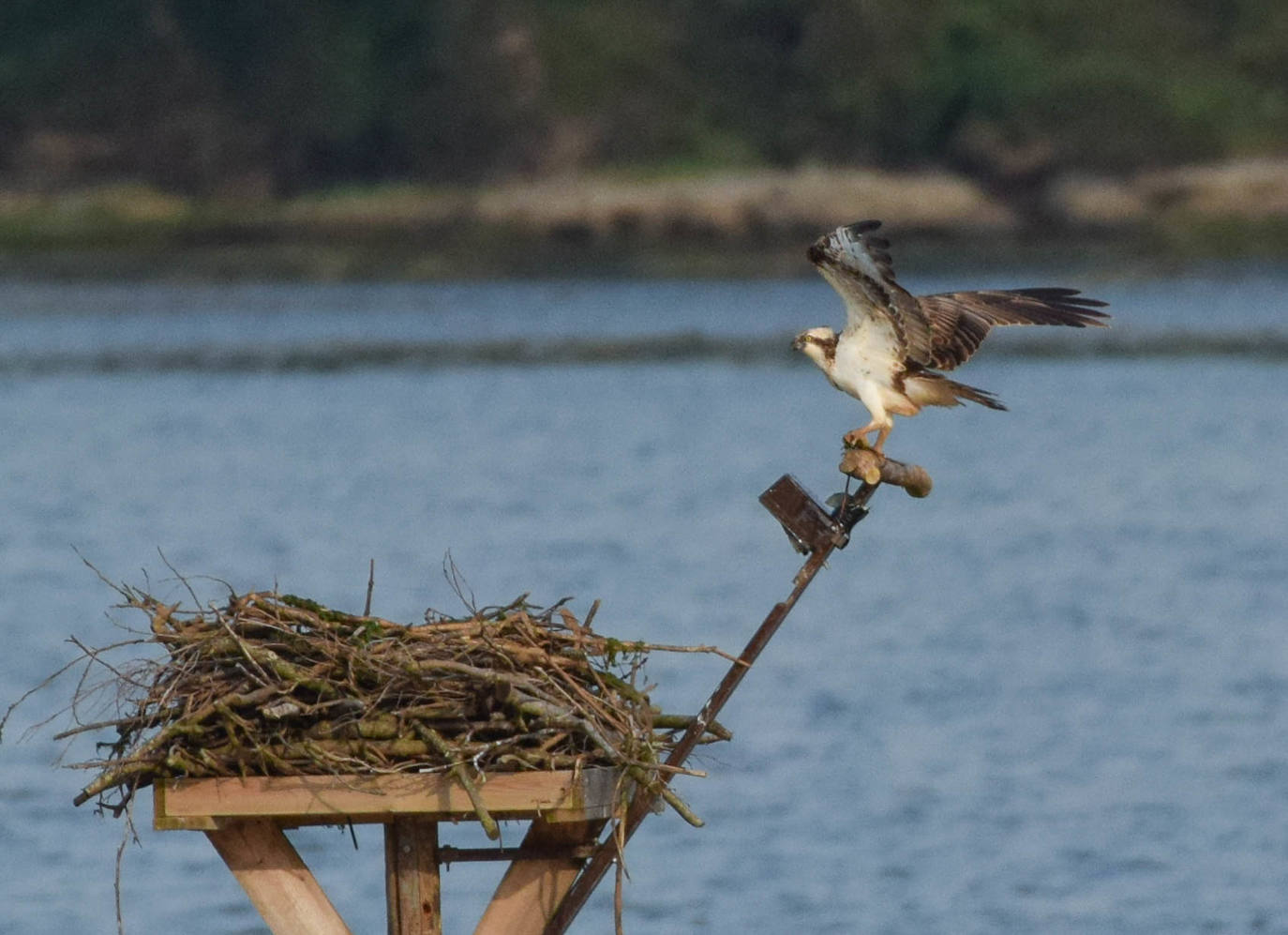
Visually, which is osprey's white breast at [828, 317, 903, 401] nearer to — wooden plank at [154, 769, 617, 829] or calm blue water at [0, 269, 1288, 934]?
calm blue water at [0, 269, 1288, 934]

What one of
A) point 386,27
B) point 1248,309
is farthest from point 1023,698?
point 386,27

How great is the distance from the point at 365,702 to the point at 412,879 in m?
0.50

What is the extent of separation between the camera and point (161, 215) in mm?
65688

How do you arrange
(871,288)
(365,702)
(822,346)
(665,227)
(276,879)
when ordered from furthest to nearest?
(665,227), (822,346), (871,288), (276,879), (365,702)

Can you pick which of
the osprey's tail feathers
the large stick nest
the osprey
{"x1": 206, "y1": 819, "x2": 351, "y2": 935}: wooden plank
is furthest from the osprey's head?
{"x1": 206, "y1": 819, "x2": 351, "y2": 935}: wooden plank

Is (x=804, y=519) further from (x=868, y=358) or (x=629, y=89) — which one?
(x=629, y=89)

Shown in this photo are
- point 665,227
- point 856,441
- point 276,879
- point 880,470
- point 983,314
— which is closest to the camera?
point 276,879

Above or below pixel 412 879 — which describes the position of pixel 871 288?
above

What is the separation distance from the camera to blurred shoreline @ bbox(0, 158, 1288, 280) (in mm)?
54938

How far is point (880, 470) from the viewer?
535 centimetres

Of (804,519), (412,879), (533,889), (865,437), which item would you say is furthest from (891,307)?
(412,879)

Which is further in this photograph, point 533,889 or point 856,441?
point 856,441

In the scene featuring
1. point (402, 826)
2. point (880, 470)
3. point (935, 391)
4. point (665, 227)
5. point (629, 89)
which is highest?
point (629, 89)

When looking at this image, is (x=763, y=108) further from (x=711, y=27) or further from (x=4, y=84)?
(x=4, y=84)
